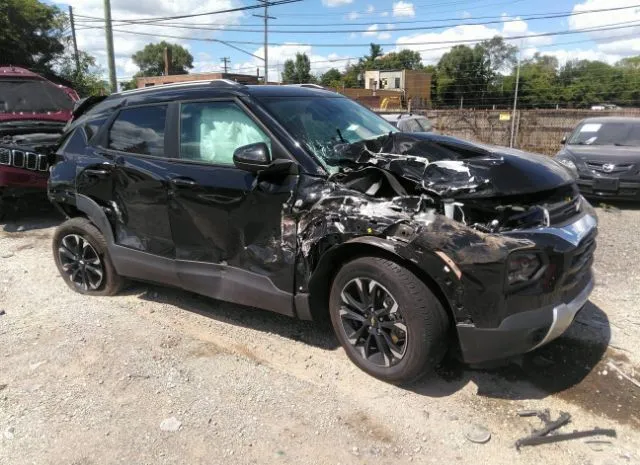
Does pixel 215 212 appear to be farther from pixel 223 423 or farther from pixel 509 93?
pixel 509 93

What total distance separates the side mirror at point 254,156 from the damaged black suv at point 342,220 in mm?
10

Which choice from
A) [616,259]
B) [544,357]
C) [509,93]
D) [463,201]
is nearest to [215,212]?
[463,201]

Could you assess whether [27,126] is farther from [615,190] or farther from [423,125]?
[615,190]

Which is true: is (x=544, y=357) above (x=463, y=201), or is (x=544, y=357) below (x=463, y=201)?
below

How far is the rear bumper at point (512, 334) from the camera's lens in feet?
9.03

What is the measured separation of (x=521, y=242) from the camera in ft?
8.87

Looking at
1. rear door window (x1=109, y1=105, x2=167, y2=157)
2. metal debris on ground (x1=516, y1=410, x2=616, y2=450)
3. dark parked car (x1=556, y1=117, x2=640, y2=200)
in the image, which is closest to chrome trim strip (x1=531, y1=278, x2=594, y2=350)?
metal debris on ground (x1=516, y1=410, x2=616, y2=450)

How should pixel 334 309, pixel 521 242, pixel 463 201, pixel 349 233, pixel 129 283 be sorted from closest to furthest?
1. pixel 521 242
2. pixel 463 201
3. pixel 349 233
4. pixel 334 309
5. pixel 129 283

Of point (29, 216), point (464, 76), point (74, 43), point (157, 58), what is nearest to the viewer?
point (29, 216)

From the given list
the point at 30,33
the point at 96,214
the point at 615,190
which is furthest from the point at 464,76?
the point at 96,214

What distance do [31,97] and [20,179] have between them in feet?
8.45

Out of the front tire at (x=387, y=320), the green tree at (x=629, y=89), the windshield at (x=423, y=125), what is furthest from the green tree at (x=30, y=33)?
the green tree at (x=629, y=89)

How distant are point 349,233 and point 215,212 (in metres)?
1.12

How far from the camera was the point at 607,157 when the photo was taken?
885 cm
